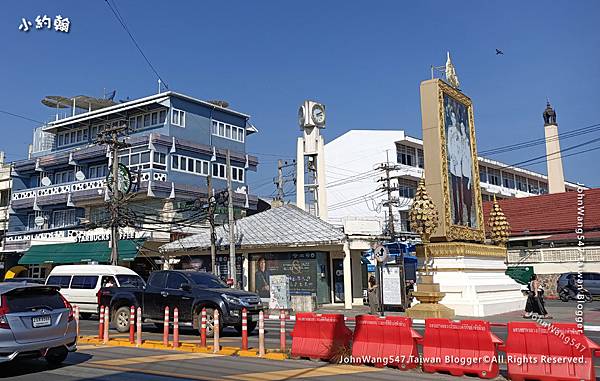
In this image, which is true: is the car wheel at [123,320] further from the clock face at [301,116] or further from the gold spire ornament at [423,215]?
the clock face at [301,116]

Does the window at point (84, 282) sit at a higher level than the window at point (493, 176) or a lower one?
lower

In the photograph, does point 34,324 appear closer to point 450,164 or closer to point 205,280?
point 205,280

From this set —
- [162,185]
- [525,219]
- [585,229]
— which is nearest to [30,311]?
[162,185]

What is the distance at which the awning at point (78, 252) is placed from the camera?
127ft

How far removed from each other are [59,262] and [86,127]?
44.3 ft

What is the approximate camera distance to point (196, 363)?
10797 mm

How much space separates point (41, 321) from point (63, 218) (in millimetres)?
41242

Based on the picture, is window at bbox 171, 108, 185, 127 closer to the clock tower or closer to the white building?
the clock tower

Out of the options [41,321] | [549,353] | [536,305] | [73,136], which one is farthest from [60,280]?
[73,136]

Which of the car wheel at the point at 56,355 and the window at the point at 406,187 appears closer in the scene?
the car wheel at the point at 56,355

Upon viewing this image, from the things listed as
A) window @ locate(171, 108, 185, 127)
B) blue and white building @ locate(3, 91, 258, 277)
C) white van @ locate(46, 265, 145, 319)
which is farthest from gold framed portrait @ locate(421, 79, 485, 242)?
window @ locate(171, 108, 185, 127)

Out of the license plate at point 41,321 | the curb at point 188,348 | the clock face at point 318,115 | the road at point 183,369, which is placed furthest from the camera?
the clock face at point 318,115

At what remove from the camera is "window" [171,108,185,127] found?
45281 mm

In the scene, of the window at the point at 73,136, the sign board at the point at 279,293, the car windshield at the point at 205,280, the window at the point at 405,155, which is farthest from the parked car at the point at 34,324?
the window at the point at 405,155
